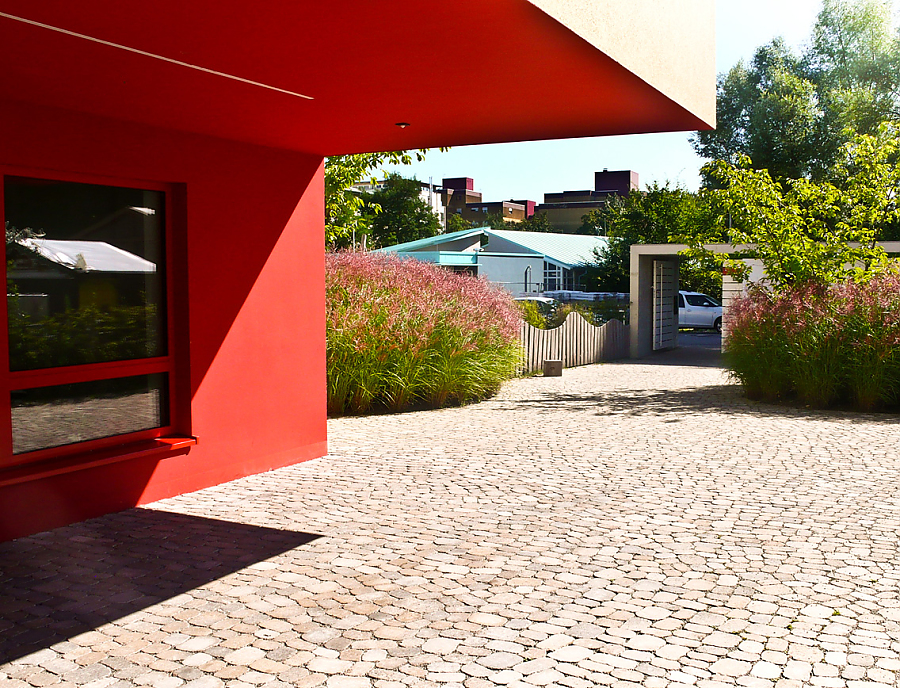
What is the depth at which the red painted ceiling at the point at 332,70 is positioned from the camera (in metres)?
4.00

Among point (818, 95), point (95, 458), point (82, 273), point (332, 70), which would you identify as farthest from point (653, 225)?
point (332, 70)

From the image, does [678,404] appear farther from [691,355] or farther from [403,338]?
[691,355]

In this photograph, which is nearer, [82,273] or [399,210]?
[82,273]

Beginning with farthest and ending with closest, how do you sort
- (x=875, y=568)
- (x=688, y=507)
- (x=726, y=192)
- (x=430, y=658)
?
(x=726, y=192), (x=688, y=507), (x=875, y=568), (x=430, y=658)

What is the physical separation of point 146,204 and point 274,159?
1.40 m

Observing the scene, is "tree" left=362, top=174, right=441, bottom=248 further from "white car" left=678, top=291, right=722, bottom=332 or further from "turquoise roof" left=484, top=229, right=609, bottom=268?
"white car" left=678, top=291, right=722, bottom=332

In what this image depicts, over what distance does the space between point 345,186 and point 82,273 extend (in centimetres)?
746

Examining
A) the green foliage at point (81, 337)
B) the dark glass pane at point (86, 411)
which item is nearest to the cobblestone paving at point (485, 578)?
the dark glass pane at point (86, 411)

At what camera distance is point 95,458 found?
20.0 feet

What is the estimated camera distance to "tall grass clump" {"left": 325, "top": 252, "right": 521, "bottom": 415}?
11242 millimetres

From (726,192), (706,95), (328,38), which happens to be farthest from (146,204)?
(726,192)

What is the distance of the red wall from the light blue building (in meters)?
32.3

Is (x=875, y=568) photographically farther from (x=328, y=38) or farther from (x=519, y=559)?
(x=328, y=38)

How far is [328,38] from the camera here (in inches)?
172
